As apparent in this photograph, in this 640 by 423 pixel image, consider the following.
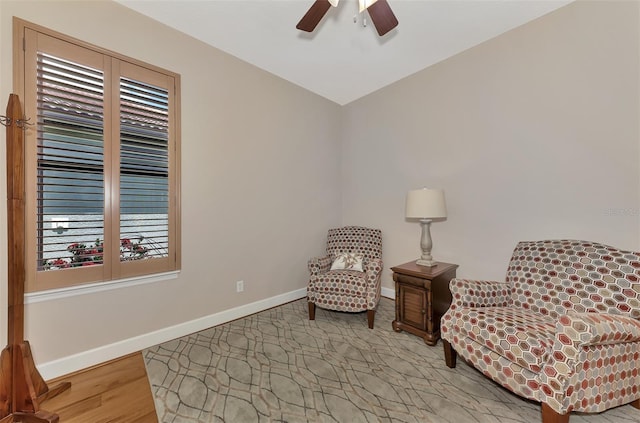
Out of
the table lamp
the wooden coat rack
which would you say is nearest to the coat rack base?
the wooden coat rack

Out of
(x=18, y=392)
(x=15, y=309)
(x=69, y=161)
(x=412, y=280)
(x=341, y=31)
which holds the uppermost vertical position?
(x=341, y=31)

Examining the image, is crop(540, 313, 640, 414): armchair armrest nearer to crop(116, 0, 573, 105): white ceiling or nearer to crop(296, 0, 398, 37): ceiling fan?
crop(296, 0, 398, 37): ceiling fan

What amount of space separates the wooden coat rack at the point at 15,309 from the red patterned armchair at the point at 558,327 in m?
2.56

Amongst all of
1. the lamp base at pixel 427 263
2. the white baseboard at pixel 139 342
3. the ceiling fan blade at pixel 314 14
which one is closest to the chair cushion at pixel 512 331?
the lamp base at pixel 427 263

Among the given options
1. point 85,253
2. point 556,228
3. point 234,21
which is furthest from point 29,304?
point 556,228

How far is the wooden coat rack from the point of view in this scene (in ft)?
4.76

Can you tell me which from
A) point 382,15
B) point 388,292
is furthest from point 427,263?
point 382,15

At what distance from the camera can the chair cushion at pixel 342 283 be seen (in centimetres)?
268

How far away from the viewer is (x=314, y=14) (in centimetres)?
177

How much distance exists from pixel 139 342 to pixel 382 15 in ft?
10.4

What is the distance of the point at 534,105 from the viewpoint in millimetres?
2367

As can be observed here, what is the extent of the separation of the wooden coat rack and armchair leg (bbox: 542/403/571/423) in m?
2.66

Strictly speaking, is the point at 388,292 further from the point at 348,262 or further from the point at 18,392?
the point at 18,392

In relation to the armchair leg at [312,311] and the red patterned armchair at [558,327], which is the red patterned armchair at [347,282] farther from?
the red patterned armchair at [558,327]
